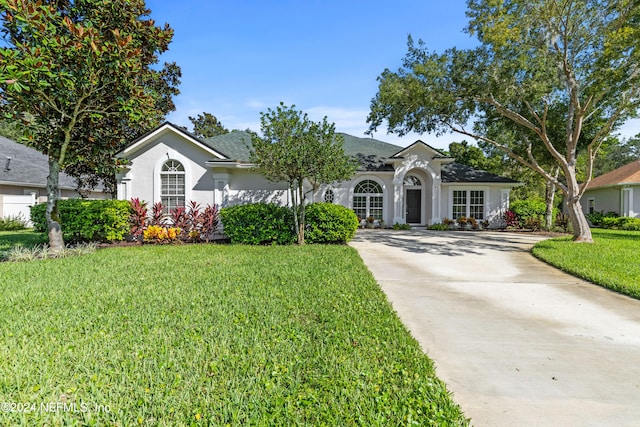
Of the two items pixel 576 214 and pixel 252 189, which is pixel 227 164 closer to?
pixel 252 189

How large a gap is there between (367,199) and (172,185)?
10726 mm

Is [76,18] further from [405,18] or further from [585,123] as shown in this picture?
[585,123]

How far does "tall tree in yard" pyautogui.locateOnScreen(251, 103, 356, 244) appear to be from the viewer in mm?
9852

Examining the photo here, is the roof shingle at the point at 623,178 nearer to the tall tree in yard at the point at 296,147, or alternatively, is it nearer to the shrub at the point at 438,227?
the shrub at the point at 438,227

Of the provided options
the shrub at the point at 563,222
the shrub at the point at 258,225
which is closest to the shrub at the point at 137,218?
the shrub at the point at 258,225

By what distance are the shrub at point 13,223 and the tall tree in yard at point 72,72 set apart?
36.4 feet

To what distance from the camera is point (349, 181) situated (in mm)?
17453

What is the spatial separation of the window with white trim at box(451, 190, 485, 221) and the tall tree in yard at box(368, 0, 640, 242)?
6.01 meters

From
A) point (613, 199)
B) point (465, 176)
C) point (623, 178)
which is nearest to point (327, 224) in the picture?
point (465, 176)

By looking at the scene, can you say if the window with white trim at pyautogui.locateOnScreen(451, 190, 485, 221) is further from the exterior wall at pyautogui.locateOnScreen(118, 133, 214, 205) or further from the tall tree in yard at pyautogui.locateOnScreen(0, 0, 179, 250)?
the tall tree in yard at pyautogui.locateOnScreen(0, 0, 179, 250)

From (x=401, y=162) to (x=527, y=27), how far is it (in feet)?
27.2

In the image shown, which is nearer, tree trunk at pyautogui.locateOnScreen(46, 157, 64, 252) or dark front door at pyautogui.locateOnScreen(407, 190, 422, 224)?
tree trunk at pyautogui.locateOnScreen(46, 157, 64, 252)

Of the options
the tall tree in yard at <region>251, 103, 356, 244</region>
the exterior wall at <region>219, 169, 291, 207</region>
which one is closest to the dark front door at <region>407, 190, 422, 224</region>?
the exterior wall at <region>219, 169, 291, 207</region>

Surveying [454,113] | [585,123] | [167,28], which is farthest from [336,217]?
Result: [585,123]
